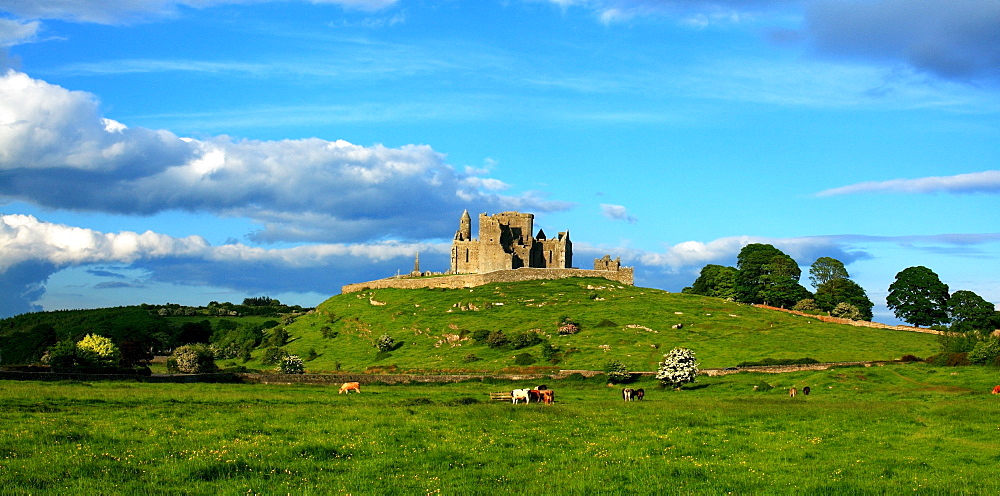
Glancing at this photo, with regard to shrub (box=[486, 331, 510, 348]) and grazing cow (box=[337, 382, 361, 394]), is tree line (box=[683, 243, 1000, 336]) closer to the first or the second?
shrub (box=[486, 331, 510, 348])

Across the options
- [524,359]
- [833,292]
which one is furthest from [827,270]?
[524,359]

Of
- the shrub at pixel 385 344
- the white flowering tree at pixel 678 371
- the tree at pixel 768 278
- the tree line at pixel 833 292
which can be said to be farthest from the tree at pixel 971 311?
the shrub at pixel 385 344

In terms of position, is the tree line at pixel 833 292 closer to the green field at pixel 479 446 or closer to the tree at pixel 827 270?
the tree at pixel 827 270

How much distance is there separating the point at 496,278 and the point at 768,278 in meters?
45.8

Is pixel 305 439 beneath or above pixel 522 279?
beneath

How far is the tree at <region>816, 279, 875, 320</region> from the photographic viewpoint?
131 meters

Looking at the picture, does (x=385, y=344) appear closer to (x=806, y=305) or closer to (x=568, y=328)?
(x=568, y=328)

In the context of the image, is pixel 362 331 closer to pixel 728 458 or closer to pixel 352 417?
pixel 352 417

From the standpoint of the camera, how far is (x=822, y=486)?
2194cm

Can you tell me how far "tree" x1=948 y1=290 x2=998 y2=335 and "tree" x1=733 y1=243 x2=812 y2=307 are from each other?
22595mm

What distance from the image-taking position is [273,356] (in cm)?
11188

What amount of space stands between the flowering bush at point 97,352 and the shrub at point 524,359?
131 ft

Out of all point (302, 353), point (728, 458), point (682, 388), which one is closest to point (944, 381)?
point (682, 388)

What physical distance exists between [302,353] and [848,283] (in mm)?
88152
